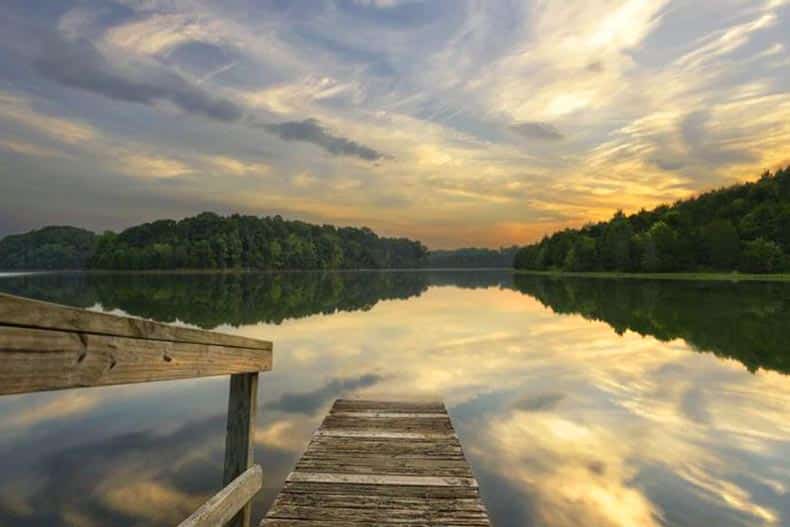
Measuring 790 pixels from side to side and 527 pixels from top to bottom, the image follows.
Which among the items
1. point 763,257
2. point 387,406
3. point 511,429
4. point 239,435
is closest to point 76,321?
point 239,435

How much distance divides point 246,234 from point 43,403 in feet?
524

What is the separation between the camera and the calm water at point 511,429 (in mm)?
6316

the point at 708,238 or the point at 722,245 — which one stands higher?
the point at 708,238

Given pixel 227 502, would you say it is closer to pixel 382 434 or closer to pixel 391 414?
pixel 382 434

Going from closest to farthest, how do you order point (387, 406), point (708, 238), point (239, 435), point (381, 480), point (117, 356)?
point (117, 356) < point (239, 435) < point (381, 480) < point (387, 406) < point (708, 238)

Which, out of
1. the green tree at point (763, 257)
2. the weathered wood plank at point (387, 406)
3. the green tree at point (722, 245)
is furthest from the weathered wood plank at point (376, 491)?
the green tree at point (722, 245)

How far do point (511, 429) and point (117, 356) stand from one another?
8703 mm

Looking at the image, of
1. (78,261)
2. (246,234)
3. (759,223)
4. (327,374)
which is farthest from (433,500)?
(78,261)

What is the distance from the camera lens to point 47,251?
149125 millimetres

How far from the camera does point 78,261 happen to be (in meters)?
155

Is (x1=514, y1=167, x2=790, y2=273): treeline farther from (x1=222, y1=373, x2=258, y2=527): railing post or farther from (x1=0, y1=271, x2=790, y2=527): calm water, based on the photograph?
(x1=222, y1=373, x2=258, y2=527): railing post

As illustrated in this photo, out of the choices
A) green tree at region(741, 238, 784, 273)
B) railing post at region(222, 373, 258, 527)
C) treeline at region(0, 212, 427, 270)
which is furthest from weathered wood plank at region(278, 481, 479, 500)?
treeline at region(0, 212, 427, 270)

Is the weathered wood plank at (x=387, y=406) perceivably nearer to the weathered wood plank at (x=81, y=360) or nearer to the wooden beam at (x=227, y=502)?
the wooden beam at (x=227, y=502)

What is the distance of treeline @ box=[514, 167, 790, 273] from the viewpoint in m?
90.9
